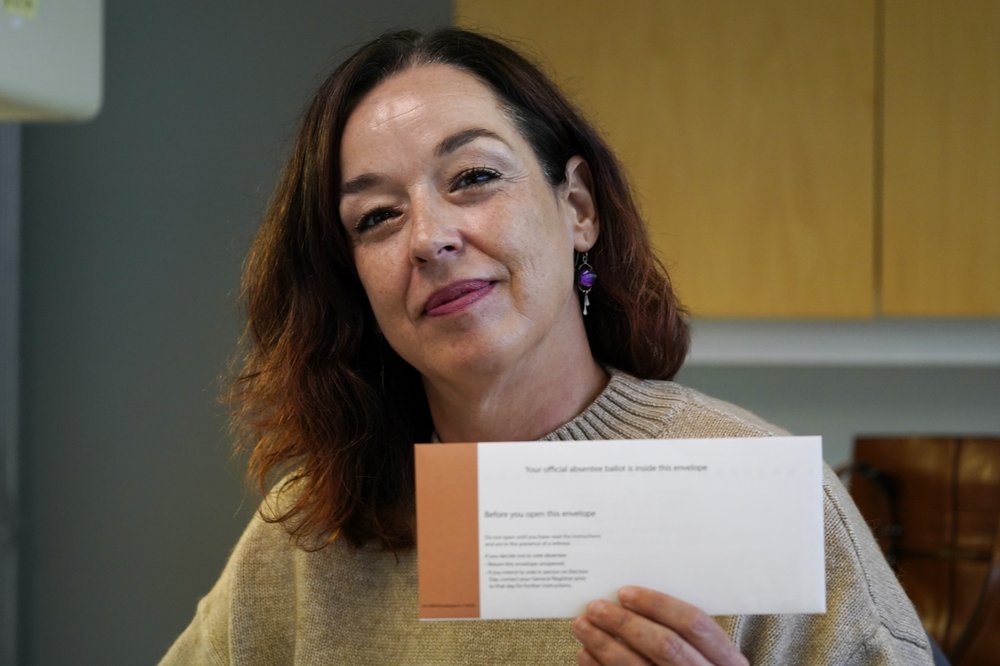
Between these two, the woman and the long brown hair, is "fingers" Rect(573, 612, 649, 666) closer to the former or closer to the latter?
the woman

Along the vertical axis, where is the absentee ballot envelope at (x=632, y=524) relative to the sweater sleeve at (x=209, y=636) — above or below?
above

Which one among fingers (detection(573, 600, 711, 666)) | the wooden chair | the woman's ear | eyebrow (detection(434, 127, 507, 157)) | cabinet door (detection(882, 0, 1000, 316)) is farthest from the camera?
cabinet door (detection(882, 0, 1000, 316))

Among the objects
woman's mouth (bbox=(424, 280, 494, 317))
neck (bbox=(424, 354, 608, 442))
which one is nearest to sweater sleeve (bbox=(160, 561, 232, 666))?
neck (bbox=(424, 354, 608, 442))

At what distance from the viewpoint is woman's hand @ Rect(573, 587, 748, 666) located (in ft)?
2.96

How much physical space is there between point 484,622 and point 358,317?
0.36 m

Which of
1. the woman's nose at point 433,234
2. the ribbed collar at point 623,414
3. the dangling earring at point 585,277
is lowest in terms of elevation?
the ribbed collar at point 623,414

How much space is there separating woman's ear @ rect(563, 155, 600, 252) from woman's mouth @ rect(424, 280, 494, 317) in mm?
187

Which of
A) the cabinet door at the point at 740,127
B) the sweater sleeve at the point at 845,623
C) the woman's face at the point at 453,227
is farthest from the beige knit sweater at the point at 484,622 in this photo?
the cabinet door at the point at 740,127

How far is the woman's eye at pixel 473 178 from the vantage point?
1154 millimetres

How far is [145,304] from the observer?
265 cm

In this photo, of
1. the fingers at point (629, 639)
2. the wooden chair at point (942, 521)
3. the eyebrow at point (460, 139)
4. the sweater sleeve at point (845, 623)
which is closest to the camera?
the fingers at point (629, 639)

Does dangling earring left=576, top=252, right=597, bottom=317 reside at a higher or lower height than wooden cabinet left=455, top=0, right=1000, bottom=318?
lower

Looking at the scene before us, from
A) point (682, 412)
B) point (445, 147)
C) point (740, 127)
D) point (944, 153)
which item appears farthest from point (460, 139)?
point (944, 153)

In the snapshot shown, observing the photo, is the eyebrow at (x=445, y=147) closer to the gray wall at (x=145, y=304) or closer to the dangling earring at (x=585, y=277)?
the dangling earring at (x=585, y=277)
